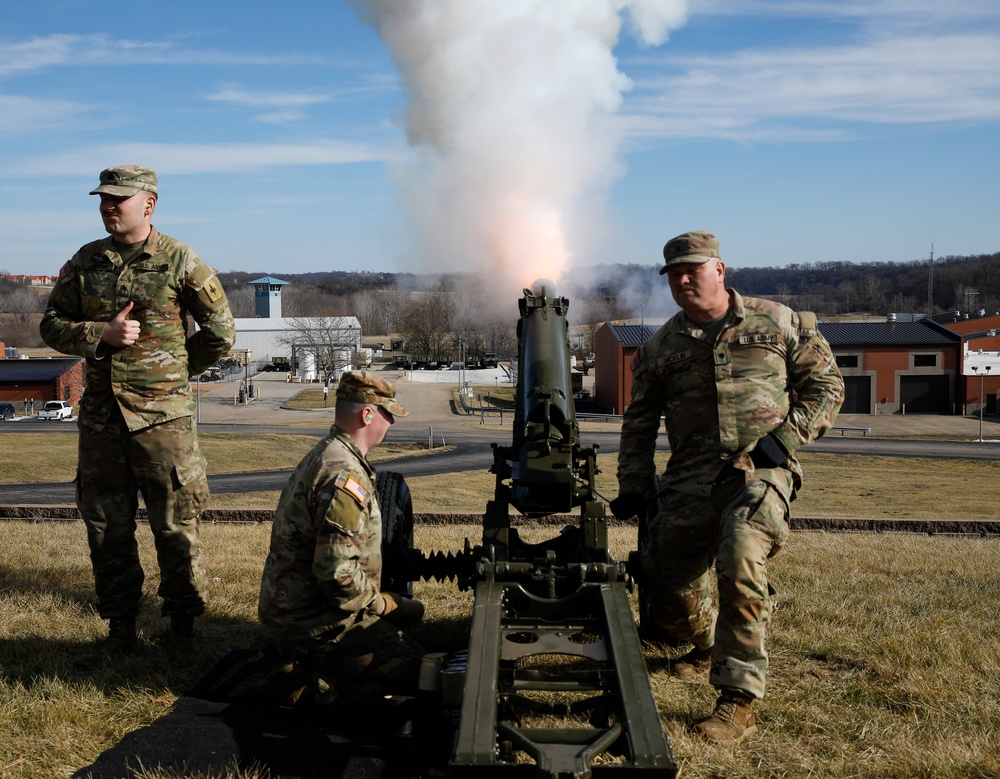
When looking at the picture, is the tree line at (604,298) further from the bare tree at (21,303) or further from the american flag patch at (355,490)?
the american flag patch at (355,490)

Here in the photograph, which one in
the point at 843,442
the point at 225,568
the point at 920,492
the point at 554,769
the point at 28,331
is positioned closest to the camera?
the point at 554,769

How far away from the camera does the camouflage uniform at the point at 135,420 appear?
207 inches

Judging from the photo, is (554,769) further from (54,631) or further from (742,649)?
(54,631)

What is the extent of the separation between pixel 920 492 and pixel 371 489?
68.7 ft

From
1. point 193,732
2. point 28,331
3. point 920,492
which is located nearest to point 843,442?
point 920,492

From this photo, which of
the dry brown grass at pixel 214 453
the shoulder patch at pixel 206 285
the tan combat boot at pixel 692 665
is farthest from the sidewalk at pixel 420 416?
the tan combat boot at pixel 692 665

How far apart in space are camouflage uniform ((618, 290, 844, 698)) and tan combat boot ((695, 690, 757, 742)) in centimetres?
46

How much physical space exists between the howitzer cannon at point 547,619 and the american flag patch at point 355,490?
0.63 m

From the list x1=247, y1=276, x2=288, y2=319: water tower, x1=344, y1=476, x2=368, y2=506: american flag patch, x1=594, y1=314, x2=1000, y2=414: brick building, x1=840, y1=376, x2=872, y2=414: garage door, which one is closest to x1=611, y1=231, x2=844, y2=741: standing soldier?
x1=344, y1=476, x2=368, y2=506: american flag patch

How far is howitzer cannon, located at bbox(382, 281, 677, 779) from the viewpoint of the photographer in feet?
10.7

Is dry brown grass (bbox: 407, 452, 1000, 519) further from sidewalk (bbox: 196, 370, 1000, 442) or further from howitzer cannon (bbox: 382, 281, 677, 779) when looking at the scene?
sidewalk (bbox: 196, 370, 1000, 442)

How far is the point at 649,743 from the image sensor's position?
3.24 metres

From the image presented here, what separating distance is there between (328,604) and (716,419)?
205 centimetres

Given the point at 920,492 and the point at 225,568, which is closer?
the point at 225,568
